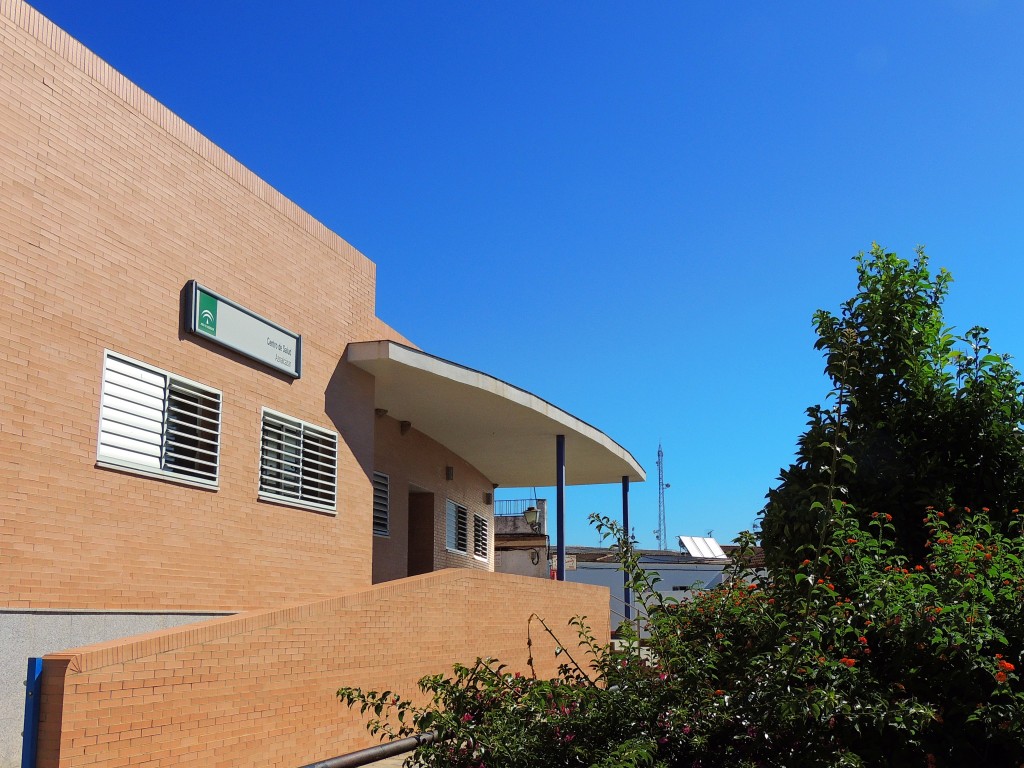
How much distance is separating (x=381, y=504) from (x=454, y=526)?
4756 millimetres

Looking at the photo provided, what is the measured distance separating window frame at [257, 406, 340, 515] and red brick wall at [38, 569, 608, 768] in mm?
1937

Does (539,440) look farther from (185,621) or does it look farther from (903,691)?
(903,691)

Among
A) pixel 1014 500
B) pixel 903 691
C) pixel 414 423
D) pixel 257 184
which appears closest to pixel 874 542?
pixel 903 691

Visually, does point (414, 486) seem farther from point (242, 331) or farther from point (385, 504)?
point (242, 331)

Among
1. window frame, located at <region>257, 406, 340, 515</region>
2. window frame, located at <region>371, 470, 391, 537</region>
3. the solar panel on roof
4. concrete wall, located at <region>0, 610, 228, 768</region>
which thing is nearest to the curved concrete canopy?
window frame, located at <region>371, 470, 391, 537</region>

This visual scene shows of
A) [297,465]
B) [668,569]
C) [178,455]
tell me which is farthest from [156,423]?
[668,569]

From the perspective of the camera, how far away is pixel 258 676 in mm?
8812

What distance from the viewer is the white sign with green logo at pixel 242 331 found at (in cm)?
1095

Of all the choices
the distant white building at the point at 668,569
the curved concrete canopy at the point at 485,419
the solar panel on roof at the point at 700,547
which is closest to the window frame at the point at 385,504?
the curved concrete canopy at the point at 485,419

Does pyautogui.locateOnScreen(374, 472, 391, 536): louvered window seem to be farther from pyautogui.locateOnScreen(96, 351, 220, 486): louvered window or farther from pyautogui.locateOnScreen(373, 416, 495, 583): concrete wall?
pyautogui.locateOnScreen(96, 351, 220, 486): louvered window

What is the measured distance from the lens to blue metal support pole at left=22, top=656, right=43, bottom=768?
6.60m

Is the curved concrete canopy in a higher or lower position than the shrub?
higher

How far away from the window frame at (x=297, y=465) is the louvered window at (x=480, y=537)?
10.8m

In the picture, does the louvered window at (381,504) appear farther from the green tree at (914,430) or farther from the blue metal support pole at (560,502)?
the green tree at (914,430)
